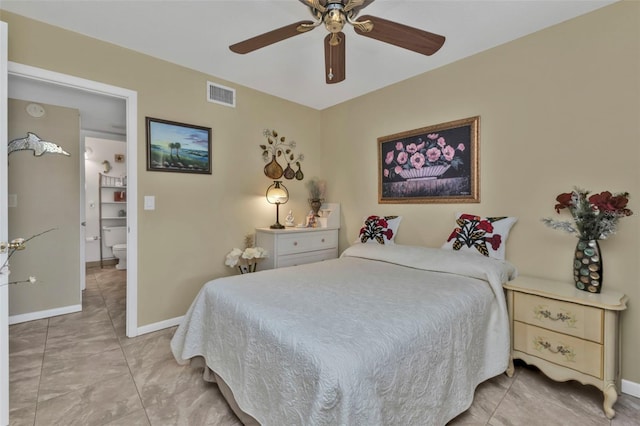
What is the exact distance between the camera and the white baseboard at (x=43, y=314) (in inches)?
109

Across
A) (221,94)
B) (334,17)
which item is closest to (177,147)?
(221,94)

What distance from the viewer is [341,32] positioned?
165cm

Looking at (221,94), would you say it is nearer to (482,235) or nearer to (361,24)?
(361,24)

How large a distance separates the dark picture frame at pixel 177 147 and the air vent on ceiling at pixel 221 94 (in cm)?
33

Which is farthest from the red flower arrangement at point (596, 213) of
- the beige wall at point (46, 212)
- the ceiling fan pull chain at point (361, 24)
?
the beige wall at point (46, 212)

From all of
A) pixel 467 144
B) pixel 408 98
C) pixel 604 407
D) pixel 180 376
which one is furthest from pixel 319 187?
pixel 604 407

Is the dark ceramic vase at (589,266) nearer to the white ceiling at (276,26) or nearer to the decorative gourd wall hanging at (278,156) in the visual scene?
the white ceiling at (276,26)

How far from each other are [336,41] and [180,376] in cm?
232

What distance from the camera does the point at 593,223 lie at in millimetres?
1770

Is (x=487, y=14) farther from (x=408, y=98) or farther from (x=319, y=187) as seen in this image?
(x=319, y=187)

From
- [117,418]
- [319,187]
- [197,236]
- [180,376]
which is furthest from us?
[319,187]

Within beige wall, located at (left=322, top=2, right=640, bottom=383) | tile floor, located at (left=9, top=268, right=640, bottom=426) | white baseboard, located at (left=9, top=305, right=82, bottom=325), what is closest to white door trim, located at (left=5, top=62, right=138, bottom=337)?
tile floor, located at (left=9, top=268, right=640, bottom=426)

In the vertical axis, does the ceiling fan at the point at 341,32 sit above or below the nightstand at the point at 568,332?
above

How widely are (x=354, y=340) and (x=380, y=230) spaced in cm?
196
